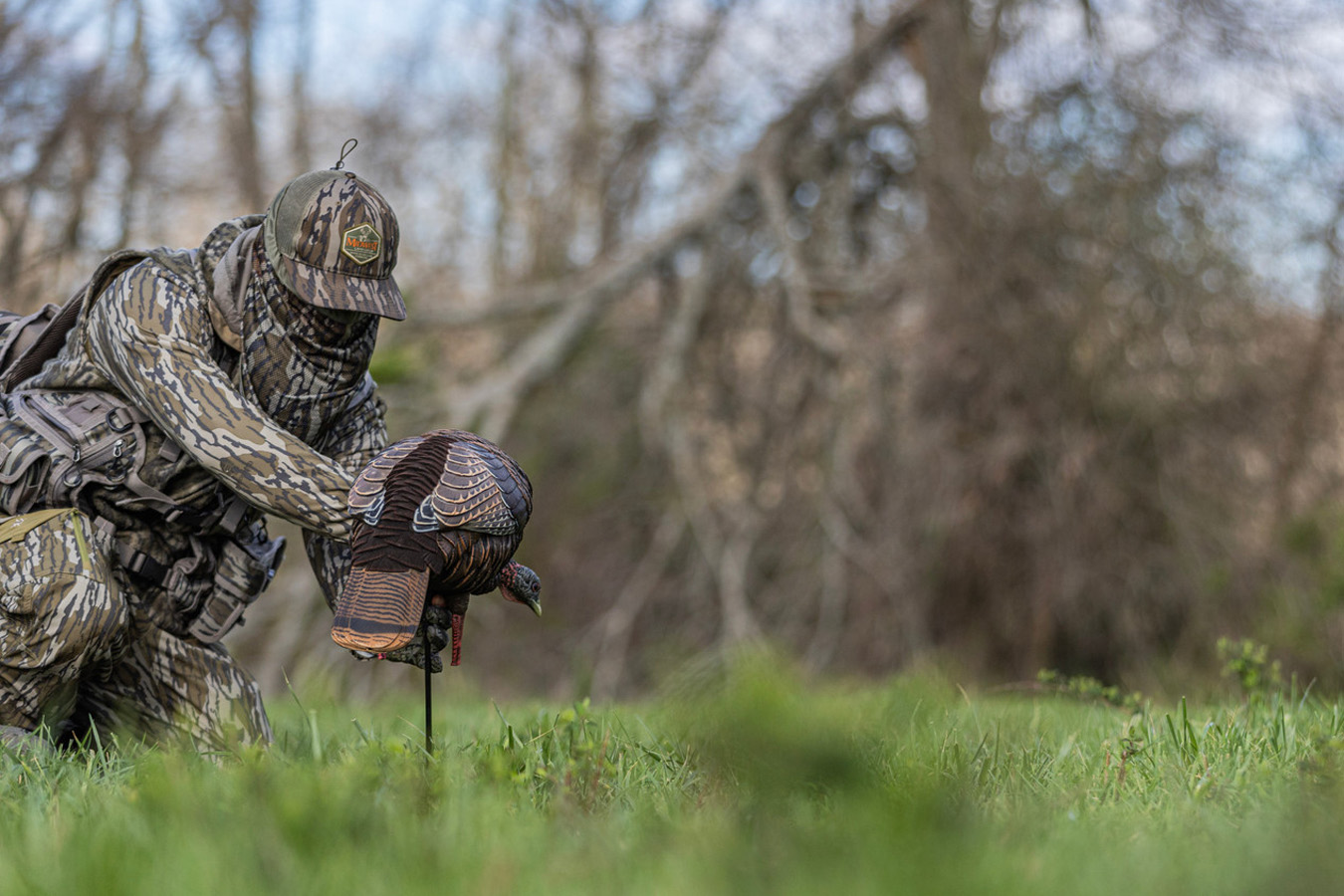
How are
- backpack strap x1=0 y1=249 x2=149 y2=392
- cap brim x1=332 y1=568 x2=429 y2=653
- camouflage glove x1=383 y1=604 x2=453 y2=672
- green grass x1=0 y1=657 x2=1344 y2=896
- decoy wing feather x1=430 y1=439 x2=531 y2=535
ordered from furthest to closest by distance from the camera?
backpack strap x1=0 y1=249 x2=149 y2=392
camouflage glove x1=383 y1=604 x2=453 y2=672
decoy wing feather x1=430 y1=439 x2=531 y2=535
cap brim x1=332 y1=568 x2=429 y2=653
green grass x1=0 y1=657 x2=1344 y2=896

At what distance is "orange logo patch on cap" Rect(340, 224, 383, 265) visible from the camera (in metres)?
2.64

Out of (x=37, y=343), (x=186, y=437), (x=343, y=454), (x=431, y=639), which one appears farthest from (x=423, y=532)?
(x=37, y=343)

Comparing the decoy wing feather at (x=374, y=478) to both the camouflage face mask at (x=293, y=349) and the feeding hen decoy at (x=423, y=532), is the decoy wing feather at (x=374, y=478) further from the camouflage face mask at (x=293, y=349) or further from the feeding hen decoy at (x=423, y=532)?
the camouflage face mask at (x=293, y=349)

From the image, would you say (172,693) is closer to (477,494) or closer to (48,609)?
(48,609)

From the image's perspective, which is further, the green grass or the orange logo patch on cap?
the orange logo patch on cap

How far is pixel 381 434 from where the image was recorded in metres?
3.19

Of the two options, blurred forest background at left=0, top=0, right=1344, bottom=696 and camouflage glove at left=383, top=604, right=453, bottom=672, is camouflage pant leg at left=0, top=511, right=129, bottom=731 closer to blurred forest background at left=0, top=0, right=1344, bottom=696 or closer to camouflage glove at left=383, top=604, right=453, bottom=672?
camouflage glove at left=383, top=604, right=453, bottom=672

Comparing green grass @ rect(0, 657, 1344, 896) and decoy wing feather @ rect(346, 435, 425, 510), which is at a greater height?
decoy wing feather @ rect(346, 435, 425, 510)

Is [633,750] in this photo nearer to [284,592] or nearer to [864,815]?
[864,815]

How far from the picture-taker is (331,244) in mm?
2633

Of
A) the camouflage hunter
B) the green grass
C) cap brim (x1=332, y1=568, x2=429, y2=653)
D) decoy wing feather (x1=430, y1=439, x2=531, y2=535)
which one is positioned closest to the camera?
the green grass

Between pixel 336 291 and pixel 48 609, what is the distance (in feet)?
3.23

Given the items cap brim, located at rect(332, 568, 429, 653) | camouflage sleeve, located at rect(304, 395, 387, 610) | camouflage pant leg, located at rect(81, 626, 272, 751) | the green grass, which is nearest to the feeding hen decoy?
cap brim, located at rect(332, 568, 429, 653)

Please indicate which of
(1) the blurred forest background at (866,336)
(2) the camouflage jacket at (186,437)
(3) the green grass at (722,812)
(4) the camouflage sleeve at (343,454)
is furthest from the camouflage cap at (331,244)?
(1) the blurred forest background at (866,336)
